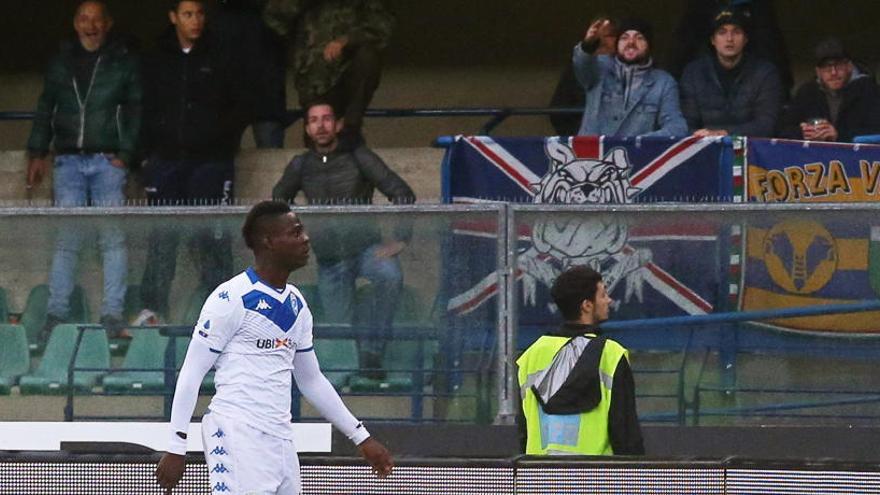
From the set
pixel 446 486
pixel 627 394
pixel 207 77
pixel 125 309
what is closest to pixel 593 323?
pixel 627 394

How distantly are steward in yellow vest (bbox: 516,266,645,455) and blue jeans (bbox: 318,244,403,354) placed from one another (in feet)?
7.64

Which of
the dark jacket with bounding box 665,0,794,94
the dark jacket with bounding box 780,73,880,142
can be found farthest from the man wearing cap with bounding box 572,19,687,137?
the dark jacket with bounding box 780,73,880,142

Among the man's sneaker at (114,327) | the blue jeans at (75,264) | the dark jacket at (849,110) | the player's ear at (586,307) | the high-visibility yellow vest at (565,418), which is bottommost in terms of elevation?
the high-visibility yellow vest at (565,418)

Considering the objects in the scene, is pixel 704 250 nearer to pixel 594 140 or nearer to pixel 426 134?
pixel 594 140

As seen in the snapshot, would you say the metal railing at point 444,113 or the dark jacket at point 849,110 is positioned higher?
the metal railing at point 444,113

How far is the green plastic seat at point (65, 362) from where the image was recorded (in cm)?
974

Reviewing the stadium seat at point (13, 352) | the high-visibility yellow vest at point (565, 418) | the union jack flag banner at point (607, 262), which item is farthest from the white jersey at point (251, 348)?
the stadium seat at point (13, 352)

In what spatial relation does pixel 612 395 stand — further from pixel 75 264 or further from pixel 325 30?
pixel 325 30

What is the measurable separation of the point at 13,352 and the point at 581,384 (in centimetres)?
370

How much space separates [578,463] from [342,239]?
2851mm

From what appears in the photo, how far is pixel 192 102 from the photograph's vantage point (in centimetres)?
1247

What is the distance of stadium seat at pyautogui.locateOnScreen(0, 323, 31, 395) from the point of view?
9750 mm

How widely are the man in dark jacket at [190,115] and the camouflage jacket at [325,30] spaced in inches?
19.2

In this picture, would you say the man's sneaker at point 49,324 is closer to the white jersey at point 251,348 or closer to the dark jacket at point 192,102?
the dark jacket at point 192,102
